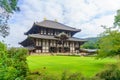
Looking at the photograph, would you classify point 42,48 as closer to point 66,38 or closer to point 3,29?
point 66,38

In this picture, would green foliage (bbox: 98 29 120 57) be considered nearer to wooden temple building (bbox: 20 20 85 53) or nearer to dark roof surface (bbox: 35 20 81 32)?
wooden temple building (bbox: 20 20 85 53)

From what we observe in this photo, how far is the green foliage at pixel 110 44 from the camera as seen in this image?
105 feet

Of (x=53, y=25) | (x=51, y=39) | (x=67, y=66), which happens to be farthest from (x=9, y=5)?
(x=53, y=25)

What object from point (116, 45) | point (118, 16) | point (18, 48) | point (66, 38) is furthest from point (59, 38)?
point (18, 48)

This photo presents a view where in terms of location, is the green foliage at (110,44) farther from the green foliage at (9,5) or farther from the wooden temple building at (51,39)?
the wooden temple building at (51,39)

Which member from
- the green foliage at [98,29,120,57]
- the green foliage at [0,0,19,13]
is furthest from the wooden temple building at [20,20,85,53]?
the green foliage at [0,0,19,13]

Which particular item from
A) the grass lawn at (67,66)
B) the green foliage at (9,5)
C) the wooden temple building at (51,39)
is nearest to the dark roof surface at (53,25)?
the wooden temple building at (51,39)

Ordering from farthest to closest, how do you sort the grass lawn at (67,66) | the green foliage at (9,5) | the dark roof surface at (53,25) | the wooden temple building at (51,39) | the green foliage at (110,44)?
the dark roof surface at (53,25), the wooden temple building at (51,39), the green foliage at (110,44), the grass lawn at (67,66), the green foliage at (9,5)

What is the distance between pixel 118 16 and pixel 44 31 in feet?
126

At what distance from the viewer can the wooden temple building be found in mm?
68188

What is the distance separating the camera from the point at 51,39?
70.1 meters

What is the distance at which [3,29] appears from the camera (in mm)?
15516

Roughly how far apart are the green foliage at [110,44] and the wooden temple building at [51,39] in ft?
114

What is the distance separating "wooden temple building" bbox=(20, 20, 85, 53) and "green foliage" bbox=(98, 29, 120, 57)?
3480cm
